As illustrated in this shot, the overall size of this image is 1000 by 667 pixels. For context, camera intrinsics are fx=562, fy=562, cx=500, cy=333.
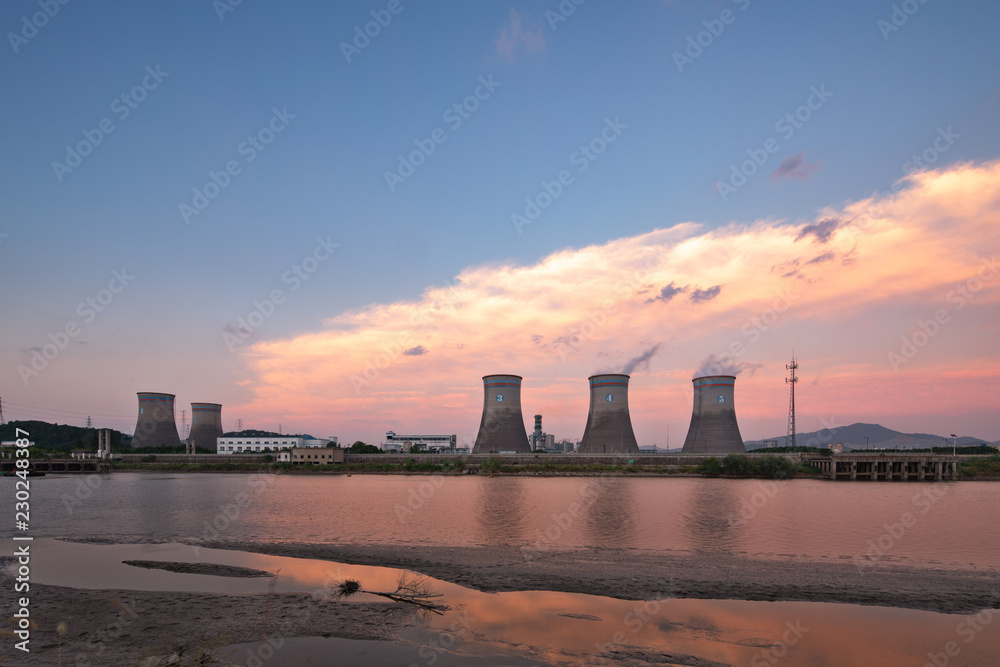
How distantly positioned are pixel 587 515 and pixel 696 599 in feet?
39.9

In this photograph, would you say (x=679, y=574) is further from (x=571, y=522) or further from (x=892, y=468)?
(x=892, y=468)

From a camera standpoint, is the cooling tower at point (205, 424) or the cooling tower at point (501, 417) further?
the cooling tower at point (205, 424)

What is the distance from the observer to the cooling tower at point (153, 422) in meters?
76.5

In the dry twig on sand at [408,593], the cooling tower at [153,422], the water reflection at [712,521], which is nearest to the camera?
the dry twig on sand at [408,593]

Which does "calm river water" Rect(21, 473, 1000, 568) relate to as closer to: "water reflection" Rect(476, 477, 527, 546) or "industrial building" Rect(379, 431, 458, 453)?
"water reflection" Rect(476, 477, 527, 546)

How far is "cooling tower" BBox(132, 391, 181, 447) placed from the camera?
251 ft

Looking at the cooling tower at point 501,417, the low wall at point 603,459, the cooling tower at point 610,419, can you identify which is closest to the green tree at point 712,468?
the low wall at point 603,459

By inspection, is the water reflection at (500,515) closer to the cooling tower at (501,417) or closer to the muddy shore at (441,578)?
the muddy shore at (441,578)

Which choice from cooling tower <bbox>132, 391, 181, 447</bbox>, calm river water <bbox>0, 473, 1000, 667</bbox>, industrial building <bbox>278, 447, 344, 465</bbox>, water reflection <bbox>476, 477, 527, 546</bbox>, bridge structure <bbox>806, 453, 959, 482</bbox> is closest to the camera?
calm river water <bbox>0, 473, 1000, 667</bbox>

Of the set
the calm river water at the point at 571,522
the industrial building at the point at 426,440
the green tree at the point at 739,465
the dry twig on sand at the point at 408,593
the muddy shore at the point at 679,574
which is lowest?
the industrial building at the point at 426,440

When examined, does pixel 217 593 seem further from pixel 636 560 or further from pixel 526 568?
pixel 636 560

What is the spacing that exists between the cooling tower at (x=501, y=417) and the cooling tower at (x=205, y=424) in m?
43.5

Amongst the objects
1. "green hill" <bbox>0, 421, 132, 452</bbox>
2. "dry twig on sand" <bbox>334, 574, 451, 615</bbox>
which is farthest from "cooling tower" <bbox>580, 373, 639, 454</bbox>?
"green hill" <bbox>0, 421, 132, 452</bbox>

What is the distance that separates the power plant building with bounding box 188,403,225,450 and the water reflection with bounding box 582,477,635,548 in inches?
2583
